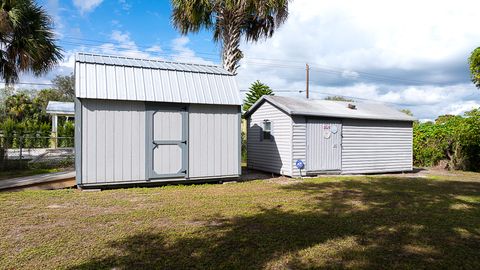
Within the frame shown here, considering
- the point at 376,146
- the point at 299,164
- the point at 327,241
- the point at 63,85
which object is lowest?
the point at 327,241

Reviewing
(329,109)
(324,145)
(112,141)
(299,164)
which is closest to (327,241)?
(112,141)

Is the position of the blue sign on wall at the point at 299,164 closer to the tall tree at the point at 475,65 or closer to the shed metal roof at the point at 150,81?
the shed metal roof at the point at 150,81

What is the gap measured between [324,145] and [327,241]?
7.21 m

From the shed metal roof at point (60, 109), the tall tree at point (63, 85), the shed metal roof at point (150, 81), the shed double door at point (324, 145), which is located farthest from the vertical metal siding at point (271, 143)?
the tall tree at point (63, 85)

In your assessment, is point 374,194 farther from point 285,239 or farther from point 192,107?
point 192,107

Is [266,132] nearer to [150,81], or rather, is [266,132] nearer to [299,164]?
[299,164]

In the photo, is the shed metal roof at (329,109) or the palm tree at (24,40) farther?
the shed metal roof at (329,109)

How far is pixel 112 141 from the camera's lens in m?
7.85

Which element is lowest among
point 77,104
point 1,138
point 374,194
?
point 374,194

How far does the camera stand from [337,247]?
13.2 ft

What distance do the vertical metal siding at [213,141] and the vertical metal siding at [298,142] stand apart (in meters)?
2.21

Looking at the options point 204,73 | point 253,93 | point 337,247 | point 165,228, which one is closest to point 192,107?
point 204,73

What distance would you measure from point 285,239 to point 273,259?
0.71 metres

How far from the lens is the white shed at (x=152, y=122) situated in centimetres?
767
